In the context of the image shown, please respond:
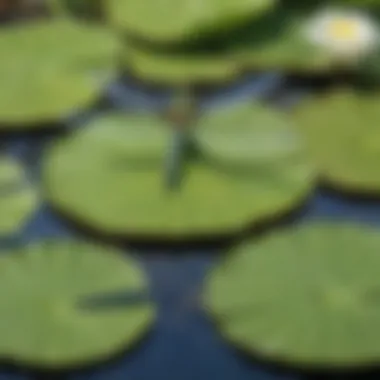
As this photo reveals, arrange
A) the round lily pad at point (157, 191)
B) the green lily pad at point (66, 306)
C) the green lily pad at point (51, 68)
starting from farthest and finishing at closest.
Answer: the green lily pad at point (51, 68)
the round lily pad at point (157, 191)
the green lily pad at point (66, 306)

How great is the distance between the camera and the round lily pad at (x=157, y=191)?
2.81ft

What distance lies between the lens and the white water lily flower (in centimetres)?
108

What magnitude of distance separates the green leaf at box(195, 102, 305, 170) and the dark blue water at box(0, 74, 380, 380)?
0.06 m

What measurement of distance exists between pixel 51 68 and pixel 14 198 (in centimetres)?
21

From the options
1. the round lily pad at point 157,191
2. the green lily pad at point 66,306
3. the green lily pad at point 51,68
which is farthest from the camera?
the green lily pad at point 51,68

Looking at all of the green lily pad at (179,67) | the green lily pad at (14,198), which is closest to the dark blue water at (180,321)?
the green lily pad at (14,198)

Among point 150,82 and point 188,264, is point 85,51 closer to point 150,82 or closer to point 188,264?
point 150,82

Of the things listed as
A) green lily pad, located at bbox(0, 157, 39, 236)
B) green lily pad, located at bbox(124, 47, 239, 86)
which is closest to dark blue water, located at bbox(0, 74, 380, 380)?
green lily pad, located at bbox(0, 157, 39, 236)

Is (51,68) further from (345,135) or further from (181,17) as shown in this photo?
(345,135)

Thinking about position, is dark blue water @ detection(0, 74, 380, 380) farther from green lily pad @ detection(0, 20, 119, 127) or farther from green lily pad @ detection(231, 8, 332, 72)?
green lily pad @ detection(231, 8, 332, 72)

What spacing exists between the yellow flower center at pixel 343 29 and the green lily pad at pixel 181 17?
7cm

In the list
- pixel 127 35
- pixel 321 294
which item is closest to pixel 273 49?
pixel 127 35

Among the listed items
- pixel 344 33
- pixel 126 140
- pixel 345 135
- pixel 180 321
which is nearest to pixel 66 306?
pixel 180 321

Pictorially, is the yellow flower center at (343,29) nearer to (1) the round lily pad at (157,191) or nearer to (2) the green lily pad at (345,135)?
(2) the green lily pad at (345,135)
